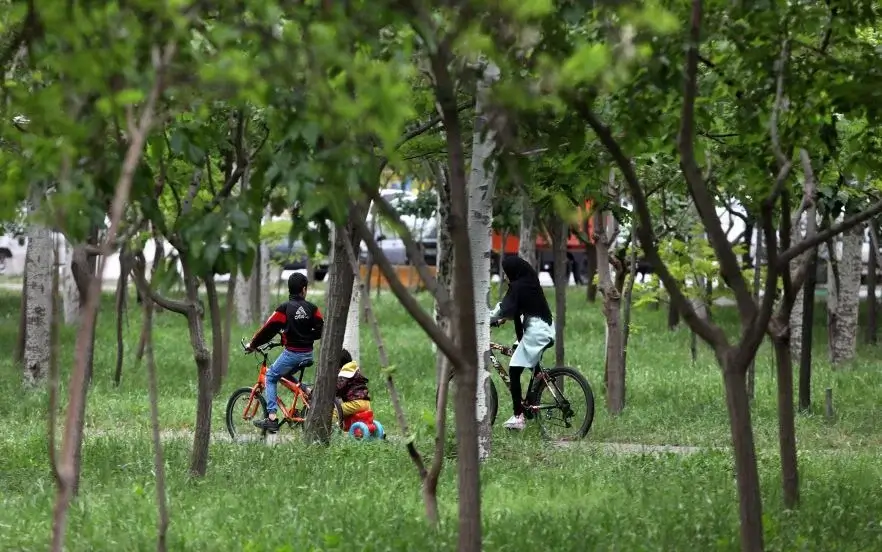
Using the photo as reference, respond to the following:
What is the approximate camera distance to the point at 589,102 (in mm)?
6539

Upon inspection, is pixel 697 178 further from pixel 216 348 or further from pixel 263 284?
pixel 263 284

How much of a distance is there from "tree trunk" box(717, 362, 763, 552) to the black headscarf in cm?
675

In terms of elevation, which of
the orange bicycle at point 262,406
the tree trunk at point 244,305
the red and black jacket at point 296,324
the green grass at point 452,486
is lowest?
the green grass at point 452,486

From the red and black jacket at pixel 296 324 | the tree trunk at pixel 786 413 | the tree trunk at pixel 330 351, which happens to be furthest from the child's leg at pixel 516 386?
the tree trunk at pixel 786 413

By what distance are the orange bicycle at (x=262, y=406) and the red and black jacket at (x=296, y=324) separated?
0.69ft

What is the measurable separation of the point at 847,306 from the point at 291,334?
9610mm

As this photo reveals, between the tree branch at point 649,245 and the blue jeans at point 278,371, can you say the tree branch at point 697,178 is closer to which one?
the tree branch at point 649,245

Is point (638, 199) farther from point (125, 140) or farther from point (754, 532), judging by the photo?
point (125, 140)

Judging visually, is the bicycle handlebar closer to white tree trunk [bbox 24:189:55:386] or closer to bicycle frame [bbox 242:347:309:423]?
bicycle frame [bbox 242:347:309:423]

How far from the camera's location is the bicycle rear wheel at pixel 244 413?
45.3ft

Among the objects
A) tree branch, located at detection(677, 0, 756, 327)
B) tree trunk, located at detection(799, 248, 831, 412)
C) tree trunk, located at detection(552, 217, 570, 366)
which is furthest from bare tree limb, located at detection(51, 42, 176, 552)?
tree trunk, located at detection(799, 248, 831, 412)

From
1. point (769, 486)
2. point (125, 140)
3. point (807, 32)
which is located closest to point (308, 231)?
point (125, 140)

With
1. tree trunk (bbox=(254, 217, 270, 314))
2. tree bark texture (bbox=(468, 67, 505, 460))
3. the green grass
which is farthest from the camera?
tree trunk (bbox=(254, 217, 270, 314))

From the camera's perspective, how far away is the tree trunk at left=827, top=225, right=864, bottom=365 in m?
19.9
